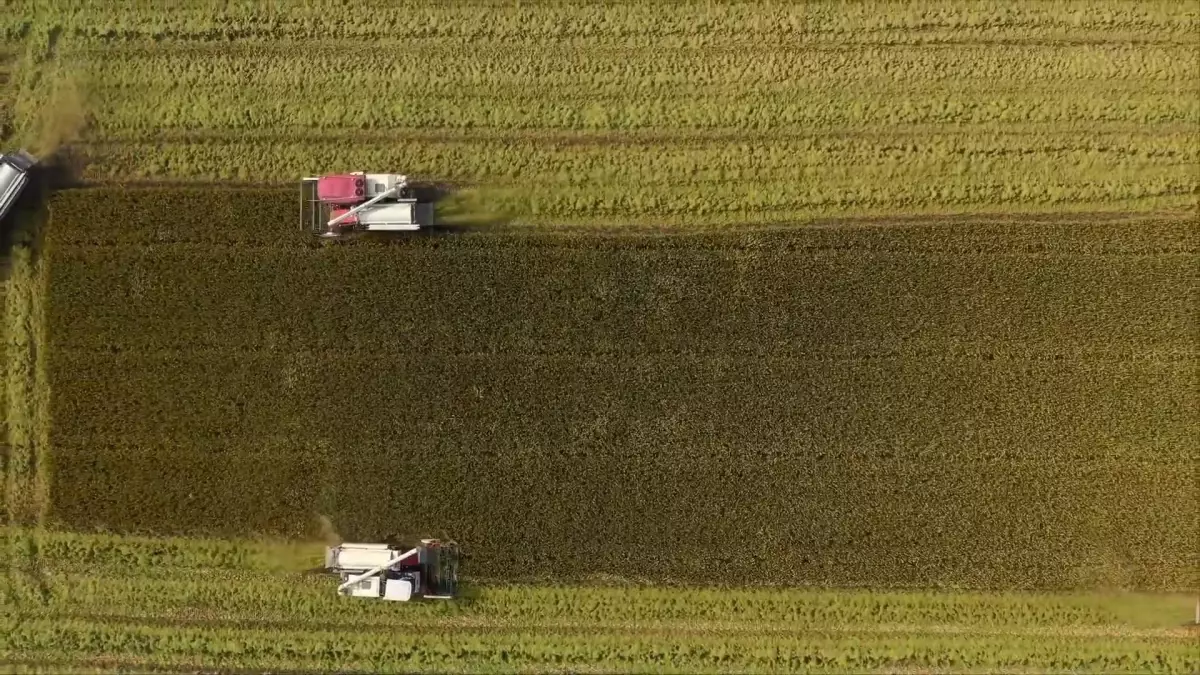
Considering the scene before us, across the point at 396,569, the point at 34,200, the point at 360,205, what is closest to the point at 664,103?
the point at 360,205

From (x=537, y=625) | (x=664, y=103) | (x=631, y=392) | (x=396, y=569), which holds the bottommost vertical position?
(x=537, y=625)

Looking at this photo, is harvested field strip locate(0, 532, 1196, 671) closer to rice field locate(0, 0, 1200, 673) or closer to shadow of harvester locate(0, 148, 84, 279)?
rice field locate(0, 0, 1200, 673)

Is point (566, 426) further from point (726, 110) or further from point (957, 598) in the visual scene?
point (957, 598)

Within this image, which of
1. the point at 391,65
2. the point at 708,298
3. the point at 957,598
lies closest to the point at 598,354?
the point at 708,298

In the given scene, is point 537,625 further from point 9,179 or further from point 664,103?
point 9,179

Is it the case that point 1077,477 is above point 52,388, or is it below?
below

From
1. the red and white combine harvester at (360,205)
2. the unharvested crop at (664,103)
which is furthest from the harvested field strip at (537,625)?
the unharvested crop at (664,103)

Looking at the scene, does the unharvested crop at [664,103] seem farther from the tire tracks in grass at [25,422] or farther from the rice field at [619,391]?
the tire tracks in grass at [25,422]
